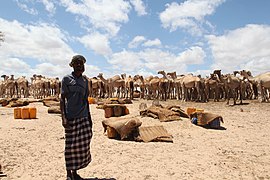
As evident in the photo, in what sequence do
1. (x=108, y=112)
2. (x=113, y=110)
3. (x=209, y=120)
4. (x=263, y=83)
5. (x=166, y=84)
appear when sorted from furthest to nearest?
(x=166, y=84), (x=263, y=83), (x=113, y=110), (x=108, y=112), (x=209, y=120)

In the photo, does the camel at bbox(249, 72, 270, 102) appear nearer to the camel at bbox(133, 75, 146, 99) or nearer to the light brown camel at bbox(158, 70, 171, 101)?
the light brown camel at bbox(158, 70, 171, 101)

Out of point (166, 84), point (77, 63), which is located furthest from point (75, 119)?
point (166, 84)

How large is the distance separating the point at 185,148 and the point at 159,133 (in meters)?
1.20

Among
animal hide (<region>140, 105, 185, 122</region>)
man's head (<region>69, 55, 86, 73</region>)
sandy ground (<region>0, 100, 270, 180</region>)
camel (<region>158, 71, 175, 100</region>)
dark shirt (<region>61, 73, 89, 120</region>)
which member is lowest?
sandy ground (<region>0, 100, 270, 180</region>)

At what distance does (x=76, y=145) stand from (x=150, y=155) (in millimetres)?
2416

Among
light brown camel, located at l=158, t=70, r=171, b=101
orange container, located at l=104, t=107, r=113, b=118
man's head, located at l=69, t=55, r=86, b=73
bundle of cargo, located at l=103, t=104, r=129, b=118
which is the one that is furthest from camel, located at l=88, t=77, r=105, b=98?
man's head, located at l=69, t=55, r=86, b=73

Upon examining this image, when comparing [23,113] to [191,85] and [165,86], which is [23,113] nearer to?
[191,85]

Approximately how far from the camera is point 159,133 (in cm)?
796

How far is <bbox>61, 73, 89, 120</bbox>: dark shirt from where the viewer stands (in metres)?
4.37

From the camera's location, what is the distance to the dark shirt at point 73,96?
4367 millimetres

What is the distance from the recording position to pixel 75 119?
14.3ft

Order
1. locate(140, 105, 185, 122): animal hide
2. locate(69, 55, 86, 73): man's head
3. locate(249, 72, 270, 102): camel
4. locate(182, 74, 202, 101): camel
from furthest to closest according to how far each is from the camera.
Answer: locate(182, 74, 202, 101): camel, locate(249, 72, 270, 102): camel, locate(140, 105, 185, 122): animal hide, locate(69, 55, 86, 73): man's head

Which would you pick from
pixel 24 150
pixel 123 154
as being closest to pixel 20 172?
pixel 24 150

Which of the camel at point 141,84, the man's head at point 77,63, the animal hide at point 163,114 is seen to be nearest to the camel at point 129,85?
the camel at point 141,84
